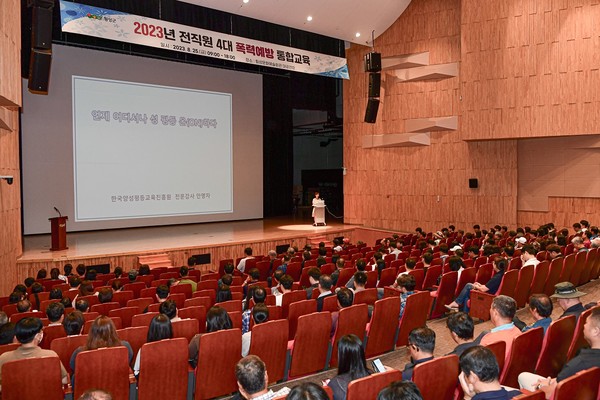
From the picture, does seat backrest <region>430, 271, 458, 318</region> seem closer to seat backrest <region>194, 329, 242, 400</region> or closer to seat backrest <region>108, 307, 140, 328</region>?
seat backrest <region>194, 329, 242, 400</region>

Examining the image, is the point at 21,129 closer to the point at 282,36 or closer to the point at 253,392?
the point at 282,36

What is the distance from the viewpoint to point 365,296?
210 inches

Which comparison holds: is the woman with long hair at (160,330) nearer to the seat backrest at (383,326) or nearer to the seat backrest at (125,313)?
the seat backrest at (125,313)

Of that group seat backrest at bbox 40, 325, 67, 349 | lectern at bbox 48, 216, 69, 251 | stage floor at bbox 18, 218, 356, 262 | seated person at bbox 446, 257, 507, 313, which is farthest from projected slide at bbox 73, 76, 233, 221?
seated person at bbox 446, 257, 507, 313

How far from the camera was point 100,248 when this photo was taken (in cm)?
1090

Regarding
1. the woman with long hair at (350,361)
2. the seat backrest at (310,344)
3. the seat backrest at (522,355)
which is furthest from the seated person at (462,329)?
the seat backrest at (310,344)

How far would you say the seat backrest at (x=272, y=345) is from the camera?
3951mm

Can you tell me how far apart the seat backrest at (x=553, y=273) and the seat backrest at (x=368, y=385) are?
15.2 feet

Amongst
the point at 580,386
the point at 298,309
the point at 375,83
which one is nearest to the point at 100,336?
the point at 298,309

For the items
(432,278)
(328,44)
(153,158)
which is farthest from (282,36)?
(432,278)

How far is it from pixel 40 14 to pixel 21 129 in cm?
504

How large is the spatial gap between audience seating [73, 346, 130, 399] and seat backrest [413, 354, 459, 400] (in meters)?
1.96

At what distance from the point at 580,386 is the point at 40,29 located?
918cm

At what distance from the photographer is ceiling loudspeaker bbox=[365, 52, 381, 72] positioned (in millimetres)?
14008
